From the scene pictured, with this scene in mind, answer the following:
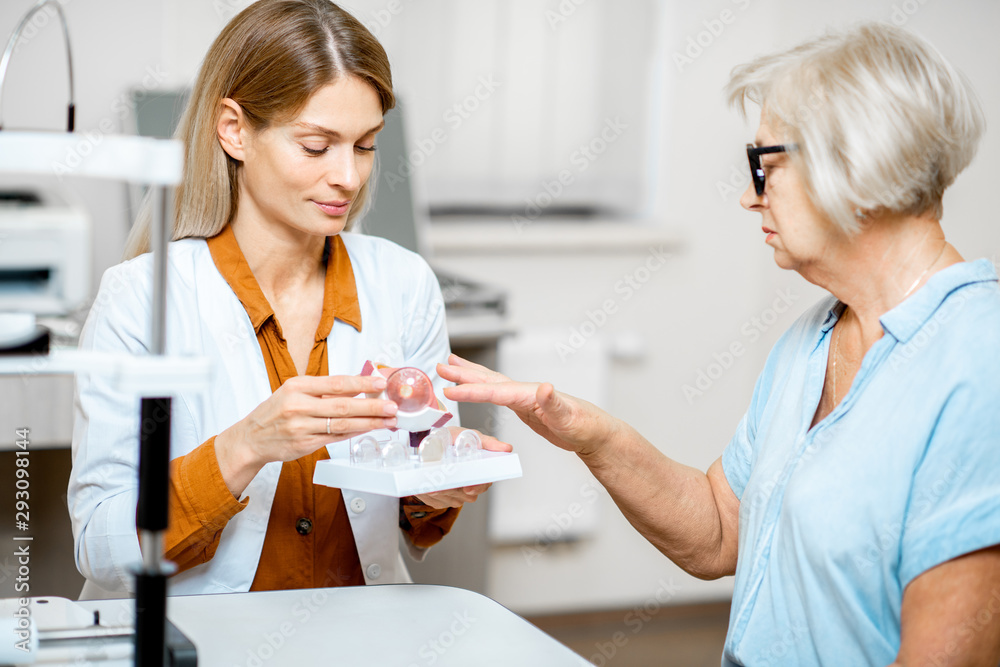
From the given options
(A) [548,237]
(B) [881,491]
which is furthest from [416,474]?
(A) [548,237]

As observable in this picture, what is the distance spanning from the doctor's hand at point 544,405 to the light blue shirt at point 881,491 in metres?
0.24

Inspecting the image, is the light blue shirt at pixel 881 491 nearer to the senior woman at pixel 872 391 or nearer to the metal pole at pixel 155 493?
the senior woman at pixel 872 391

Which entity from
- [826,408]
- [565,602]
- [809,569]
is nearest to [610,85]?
[565,602]

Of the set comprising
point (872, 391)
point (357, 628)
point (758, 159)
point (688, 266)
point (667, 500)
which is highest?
point (758, 159)

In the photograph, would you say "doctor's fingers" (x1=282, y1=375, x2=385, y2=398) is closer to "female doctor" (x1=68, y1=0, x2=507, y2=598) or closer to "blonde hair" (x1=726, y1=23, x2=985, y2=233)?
"female doctor" (x1=68, y1=0, x2=507, y2=598)

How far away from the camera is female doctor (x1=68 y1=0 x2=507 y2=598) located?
4.28 feet

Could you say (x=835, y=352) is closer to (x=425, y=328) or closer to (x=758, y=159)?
(x=758, y=159)

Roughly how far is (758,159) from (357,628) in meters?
0.77

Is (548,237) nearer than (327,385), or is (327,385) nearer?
(327,385)

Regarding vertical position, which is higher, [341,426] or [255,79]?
[255,79]

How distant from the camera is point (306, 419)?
1.15 meters

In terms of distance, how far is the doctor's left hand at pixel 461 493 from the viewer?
52.9 inches

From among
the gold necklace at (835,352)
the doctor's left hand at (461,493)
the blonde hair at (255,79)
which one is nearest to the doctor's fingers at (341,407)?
the doctor's left hand at (461,493)

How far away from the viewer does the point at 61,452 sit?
240 cm
